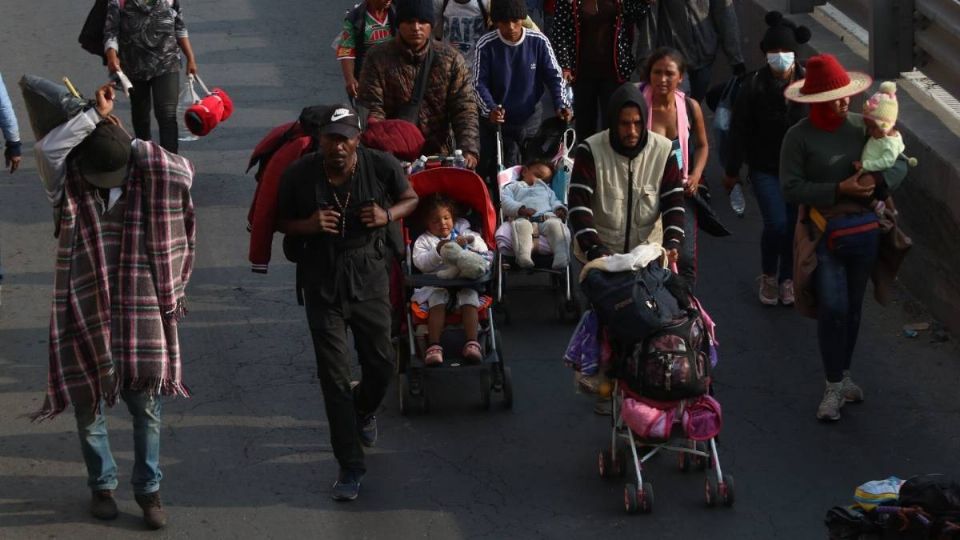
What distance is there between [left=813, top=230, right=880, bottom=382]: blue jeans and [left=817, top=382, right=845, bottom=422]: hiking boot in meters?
0.05

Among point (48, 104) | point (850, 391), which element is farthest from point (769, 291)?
point (48, 104)

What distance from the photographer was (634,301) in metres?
8.30

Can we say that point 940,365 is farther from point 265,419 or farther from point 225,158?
point 225,158

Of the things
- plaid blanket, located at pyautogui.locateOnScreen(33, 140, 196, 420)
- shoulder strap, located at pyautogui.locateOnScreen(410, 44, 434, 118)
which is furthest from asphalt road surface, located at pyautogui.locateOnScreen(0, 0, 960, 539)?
shoulder strap, located at pyautogui.locateOnScreen(410, 44, 434, 118)

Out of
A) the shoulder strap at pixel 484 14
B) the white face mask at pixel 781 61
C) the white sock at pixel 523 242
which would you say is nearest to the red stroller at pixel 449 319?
the white sock at pixel 523 242

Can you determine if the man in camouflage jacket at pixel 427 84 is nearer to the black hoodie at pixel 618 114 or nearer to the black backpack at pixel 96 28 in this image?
the black hoodie at pixel 618 114

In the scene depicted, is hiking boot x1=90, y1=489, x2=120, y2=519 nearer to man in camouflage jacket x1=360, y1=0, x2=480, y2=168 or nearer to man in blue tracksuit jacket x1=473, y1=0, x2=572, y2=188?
man in camouflage jacket x1=360, y1=0, x2=480, y2=168

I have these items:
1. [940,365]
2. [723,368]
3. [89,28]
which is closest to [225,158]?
[89,28]

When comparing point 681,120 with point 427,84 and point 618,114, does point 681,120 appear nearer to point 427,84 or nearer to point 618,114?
point 618,114

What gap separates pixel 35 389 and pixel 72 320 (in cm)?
226

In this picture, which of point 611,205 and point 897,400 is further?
point 897,400

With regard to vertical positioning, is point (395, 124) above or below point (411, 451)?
above

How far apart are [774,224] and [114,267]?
479cm

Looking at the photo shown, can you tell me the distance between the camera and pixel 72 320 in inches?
323
